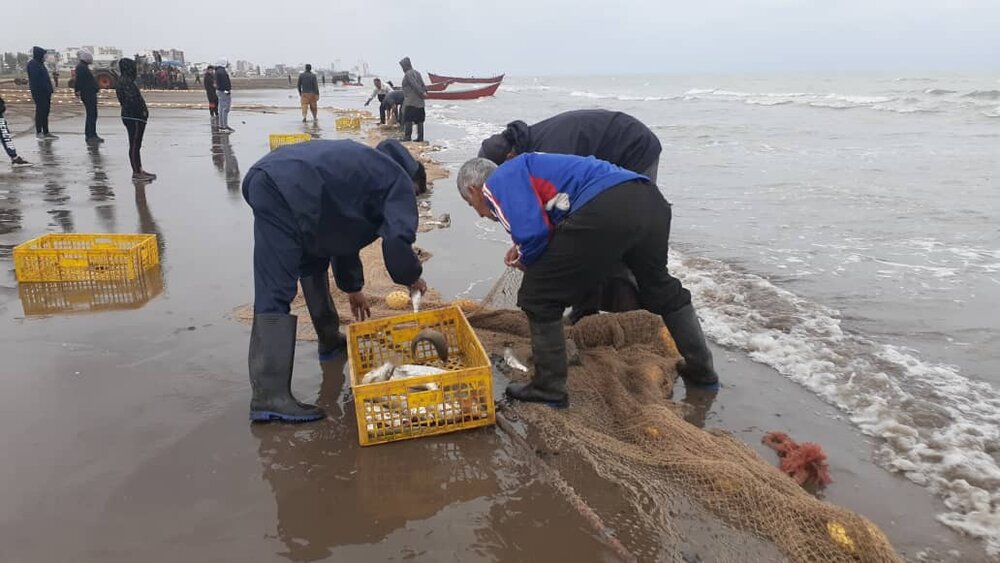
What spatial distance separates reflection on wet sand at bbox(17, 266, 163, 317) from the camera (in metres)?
4.80

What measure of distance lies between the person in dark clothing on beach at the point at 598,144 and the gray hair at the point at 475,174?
1.92 feet

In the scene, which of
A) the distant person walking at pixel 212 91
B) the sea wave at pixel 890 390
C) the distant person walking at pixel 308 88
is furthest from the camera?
the distant person walking at pixel 308 88

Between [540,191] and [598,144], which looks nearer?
[540,191]

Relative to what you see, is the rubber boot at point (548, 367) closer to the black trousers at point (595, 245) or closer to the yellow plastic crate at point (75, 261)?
the black trousers at point (595, 245)

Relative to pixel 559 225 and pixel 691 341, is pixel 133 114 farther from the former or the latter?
pixel 691 341

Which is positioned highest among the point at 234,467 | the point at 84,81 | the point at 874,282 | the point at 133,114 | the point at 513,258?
the point at 84,81

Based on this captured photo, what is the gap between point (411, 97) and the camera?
15.4 meters

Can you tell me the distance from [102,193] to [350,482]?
8.13 meters

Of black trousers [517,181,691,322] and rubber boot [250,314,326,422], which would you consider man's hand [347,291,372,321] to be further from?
black trousers [517,181,691,322]

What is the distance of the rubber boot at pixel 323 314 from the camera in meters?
4.12

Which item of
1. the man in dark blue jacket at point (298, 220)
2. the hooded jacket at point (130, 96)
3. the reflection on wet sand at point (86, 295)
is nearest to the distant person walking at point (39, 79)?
the hooded jacket at point (130, 96)

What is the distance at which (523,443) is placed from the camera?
316cm

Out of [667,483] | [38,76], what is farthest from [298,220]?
[38,76]

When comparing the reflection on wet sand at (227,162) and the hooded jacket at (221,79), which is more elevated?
the hooded jacket at (221,79)
